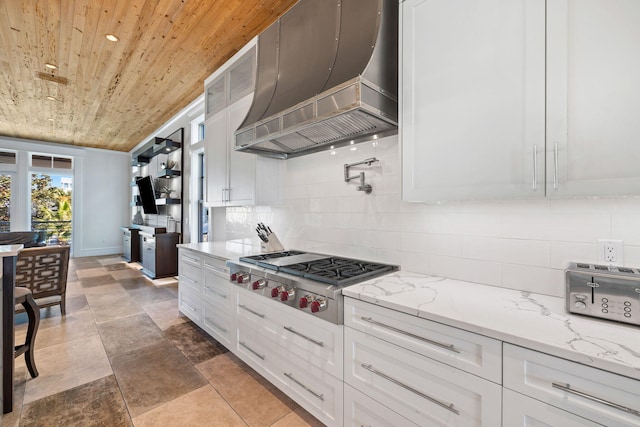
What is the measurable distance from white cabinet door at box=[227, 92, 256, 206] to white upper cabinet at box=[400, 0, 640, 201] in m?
1.62

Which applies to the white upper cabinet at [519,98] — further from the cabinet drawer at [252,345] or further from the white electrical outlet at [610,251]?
the cabinet drawer at [252,345]

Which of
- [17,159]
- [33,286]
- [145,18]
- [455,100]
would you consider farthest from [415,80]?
[17,159]

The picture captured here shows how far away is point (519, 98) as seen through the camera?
119 cm

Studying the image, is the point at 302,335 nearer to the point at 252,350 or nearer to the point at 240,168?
the point at 252,350

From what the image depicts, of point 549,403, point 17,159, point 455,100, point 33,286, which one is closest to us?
point 549,403

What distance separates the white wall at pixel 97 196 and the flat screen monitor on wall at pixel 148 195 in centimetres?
262

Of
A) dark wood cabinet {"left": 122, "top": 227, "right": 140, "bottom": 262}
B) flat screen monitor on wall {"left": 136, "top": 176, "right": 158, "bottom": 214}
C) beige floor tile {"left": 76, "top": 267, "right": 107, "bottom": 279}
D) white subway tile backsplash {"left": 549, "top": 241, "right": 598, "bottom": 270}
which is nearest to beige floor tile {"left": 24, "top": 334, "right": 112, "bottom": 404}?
white subway tile backsplash {"left": 549, "top": 241, "right": 598, "bottom": 270}

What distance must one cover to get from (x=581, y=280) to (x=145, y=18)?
371 centimetres

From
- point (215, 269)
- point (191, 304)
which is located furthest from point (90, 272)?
point (215, 269)

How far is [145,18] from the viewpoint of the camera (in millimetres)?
2631

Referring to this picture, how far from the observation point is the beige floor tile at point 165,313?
10.9 ft

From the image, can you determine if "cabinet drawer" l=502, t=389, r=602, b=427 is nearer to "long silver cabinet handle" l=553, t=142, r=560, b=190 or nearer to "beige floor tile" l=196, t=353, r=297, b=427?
"long silver cabinet handle" l=553, t=142, r=560, b=190

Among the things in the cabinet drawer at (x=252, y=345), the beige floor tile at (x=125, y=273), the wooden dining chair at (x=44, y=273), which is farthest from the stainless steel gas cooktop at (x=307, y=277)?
the beige floor tile at (x=125, y=273)

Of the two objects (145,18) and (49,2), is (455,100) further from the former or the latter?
(49,2)
